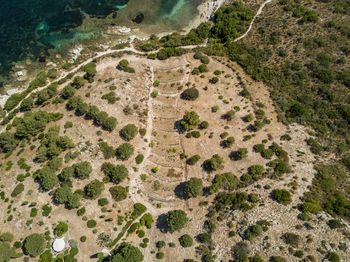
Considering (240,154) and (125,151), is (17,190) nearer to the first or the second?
(125,151)

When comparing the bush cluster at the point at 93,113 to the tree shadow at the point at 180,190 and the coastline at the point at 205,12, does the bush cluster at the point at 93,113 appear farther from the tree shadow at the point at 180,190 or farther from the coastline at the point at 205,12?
the coastline at the point at 205,12

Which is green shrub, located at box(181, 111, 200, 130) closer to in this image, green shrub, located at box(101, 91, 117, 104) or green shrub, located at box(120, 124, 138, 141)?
green shrub, located at box(120, 124, 138, 141)

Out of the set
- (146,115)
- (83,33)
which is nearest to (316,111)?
(146,115)

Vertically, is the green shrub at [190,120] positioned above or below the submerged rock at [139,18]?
below

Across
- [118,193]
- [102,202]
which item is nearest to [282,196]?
[118,193]

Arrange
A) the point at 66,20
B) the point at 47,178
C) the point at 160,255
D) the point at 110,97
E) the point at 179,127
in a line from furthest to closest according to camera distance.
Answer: the point at 66,20 < the point at 110,97 < the point at 179,127 < the point at 47,178 < the point at 160,255

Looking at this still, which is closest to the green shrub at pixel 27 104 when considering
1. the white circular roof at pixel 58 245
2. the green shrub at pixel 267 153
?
the white circular roof at pixel 58 245
